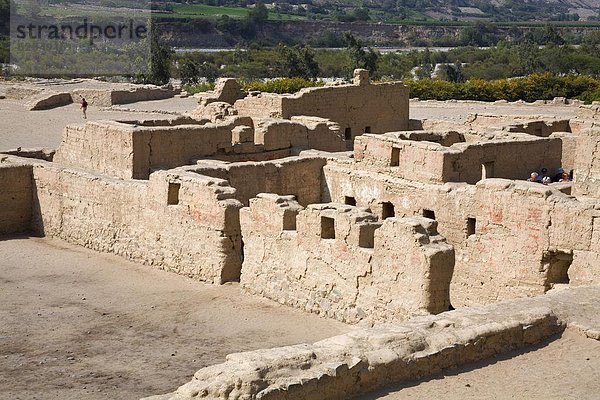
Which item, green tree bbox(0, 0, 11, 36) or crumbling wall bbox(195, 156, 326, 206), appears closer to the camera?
crumbling wall bbox(195, 156, 326, 206)

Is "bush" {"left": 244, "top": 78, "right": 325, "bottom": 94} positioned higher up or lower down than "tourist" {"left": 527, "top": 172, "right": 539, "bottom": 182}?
lower down

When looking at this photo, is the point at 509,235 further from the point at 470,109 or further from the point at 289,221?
the point at 470,109

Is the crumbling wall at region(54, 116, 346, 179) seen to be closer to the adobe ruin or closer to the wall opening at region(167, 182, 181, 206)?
the adobe ruin

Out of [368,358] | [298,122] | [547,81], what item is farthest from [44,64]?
[368,358]

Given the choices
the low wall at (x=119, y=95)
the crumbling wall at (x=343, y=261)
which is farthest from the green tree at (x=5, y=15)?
the crumbling wall at (x=343, y=261)

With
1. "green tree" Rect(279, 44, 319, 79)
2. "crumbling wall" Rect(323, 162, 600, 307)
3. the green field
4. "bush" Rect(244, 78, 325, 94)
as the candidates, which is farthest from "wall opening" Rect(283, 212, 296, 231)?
the green field

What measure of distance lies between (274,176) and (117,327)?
553cm

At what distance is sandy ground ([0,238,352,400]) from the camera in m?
12.7

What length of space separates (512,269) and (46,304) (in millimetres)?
6405

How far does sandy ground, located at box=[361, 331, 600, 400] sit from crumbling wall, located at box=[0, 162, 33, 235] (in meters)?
12.0

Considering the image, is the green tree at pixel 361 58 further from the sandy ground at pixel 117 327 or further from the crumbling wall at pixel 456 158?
the sandy ground at pixel 117 327

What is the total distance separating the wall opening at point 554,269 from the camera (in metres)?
14.8

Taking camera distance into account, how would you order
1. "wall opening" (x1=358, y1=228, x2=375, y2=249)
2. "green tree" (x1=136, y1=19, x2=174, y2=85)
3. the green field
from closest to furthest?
"wall opening" (x1=358, y1=228, x2=375, y2=249), "green tree" (x1=136, y1=19, x2=174, y2=85), the green field

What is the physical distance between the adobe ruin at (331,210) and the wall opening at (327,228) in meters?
0.02
